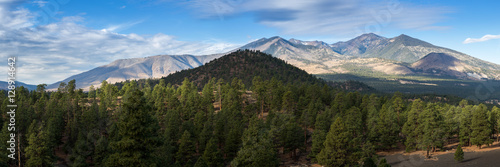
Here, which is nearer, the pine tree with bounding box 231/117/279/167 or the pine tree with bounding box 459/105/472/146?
the pine tree with bounding box 231/117/279/167

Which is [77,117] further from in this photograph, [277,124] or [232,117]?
[277,124]

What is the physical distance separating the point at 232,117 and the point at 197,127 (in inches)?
412

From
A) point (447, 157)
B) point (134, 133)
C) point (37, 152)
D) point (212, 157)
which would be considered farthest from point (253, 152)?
point (447, 157)

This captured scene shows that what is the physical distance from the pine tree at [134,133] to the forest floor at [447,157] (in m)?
58.4

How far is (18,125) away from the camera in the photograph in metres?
69.1

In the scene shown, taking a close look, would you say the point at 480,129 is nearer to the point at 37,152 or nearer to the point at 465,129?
the point at 465,129

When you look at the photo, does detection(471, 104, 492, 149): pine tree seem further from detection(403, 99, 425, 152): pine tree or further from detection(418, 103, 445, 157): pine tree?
detection(403, 99, 425, 152): pine tree

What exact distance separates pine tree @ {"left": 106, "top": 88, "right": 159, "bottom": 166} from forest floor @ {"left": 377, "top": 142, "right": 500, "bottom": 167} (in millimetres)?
58436

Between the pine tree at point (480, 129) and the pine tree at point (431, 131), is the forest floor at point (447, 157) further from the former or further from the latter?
the pine tree at point (431, 131)

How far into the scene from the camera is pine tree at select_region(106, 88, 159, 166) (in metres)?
27.2

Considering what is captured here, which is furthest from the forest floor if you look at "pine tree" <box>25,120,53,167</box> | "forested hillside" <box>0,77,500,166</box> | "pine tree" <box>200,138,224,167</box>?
"pine tree" <box>25,120,53,167</box>

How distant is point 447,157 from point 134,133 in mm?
71263

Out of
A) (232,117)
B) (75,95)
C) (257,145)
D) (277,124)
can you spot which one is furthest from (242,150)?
(75,95)

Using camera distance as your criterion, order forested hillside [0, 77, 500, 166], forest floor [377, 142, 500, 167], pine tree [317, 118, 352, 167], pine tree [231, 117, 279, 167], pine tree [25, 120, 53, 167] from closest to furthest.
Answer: pine tree [231, 117, 279, 167] < pine tree [317, 118, 352, 167] < pine tree [25, 120, 53, 167] < forested hillside [0, 77, 500, 166] < forest floor [377, 142, 500, 167]
